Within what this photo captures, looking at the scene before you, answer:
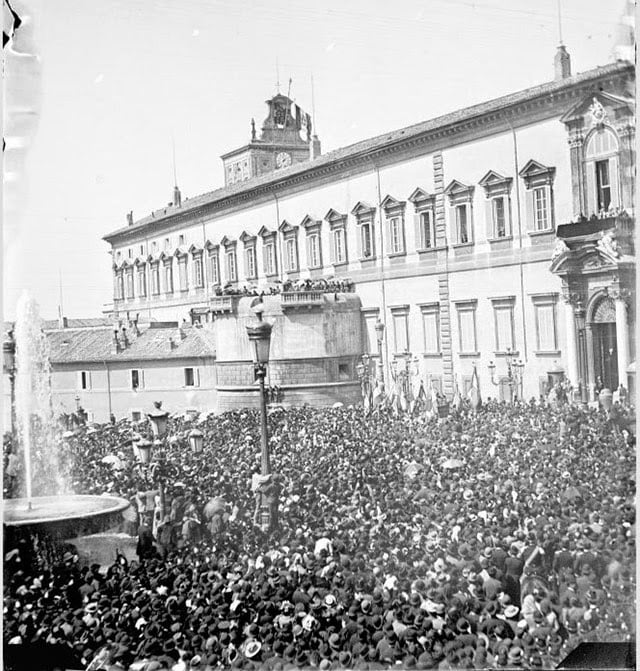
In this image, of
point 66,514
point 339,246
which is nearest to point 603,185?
point 339,246

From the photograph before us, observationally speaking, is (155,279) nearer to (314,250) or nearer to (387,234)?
(314,250)

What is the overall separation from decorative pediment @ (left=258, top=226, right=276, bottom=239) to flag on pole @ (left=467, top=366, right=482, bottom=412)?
1.35 meters

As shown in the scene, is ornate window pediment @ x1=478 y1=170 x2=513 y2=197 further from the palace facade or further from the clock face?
the clock face

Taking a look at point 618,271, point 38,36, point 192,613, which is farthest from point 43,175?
point 618,271

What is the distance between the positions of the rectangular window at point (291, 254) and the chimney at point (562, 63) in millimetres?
1641

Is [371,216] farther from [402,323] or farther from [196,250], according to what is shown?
[196,250]

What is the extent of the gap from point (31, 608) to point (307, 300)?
86.2 inches

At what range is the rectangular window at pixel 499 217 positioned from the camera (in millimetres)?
5062

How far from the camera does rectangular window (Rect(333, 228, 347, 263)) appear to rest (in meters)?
5.37

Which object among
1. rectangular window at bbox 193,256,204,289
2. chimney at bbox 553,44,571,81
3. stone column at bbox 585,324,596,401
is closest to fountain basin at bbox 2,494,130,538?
rectangular window at bbox 193,256,204,289

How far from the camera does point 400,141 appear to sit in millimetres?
5266

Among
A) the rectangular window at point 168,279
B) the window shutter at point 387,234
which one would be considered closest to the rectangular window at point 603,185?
the window shutter at point 387,234

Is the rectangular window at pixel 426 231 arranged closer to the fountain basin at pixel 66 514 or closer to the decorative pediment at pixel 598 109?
the decorative pediment at pixel 598 109

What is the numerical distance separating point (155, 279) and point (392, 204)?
147 centimetres
